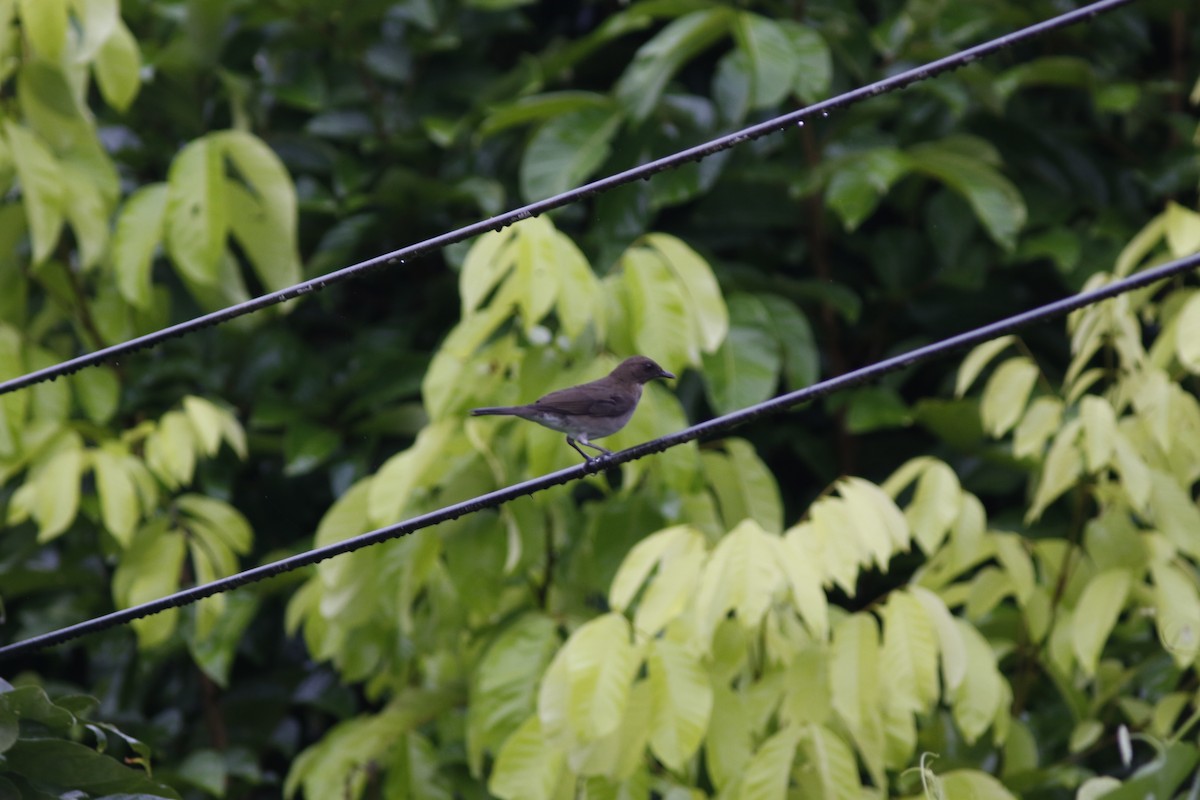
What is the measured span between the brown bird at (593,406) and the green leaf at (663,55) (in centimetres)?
128

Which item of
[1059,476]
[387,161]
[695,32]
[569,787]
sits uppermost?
[695,32]

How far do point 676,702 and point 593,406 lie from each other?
0.90 metres

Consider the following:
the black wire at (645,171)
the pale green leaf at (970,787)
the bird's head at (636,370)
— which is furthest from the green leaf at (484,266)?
the pale green leaf at (970,787)

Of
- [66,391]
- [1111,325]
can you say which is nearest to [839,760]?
[1111,325]

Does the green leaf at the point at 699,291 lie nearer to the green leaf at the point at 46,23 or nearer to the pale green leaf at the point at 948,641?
the pale green leaf at the point at 948,641

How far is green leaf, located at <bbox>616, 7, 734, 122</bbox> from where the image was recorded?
5086 mm

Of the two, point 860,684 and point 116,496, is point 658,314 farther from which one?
point 116,496

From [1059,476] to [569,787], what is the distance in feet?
5.22

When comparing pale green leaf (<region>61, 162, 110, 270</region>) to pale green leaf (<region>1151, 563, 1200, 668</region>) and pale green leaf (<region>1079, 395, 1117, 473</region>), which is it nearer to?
pale green leaf (<region>1079, 395, 1117, 473</region>)

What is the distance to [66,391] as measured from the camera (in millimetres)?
5223

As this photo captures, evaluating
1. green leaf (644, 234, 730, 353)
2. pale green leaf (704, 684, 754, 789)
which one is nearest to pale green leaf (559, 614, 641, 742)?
pale green leaf (704, 684, 754, 789)

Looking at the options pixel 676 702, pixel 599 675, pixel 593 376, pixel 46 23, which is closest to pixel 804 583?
pixel 676 702

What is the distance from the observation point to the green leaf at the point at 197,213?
4.86m

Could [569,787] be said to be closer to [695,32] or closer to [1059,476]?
[1059,476]
